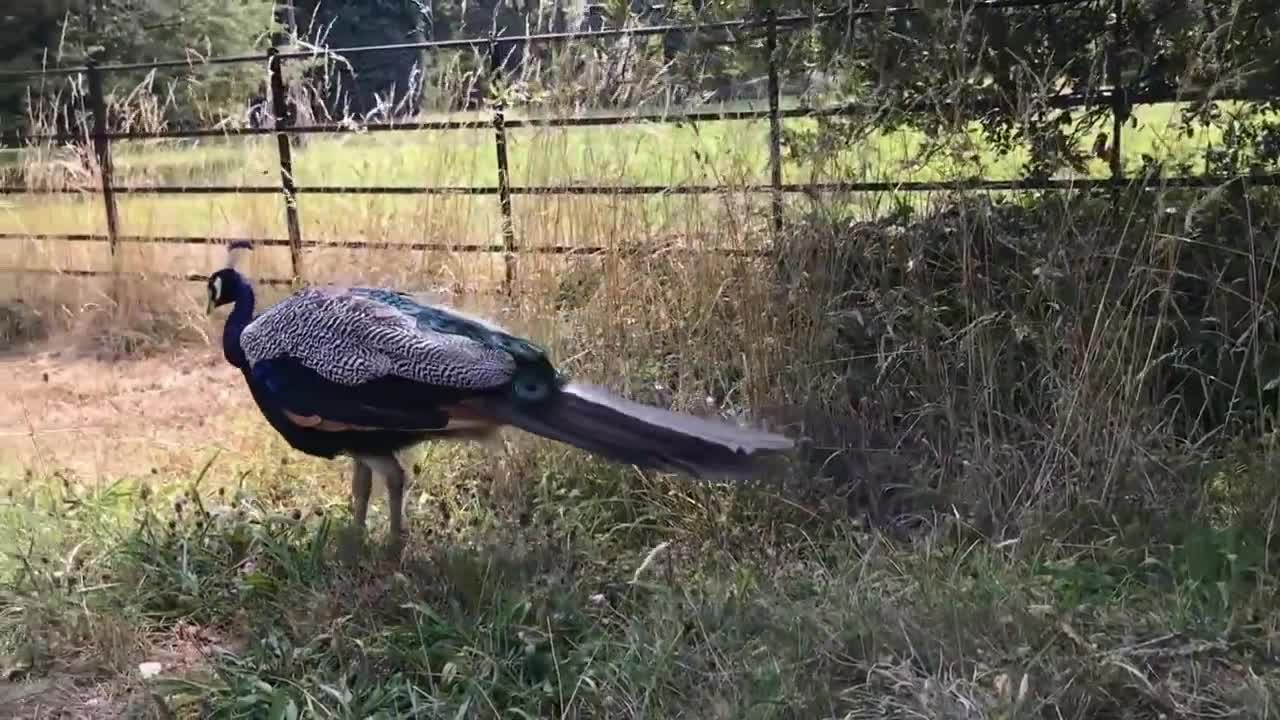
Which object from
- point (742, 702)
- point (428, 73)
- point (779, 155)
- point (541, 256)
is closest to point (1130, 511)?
point (742, 702)

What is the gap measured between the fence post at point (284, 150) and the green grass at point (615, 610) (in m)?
3.14

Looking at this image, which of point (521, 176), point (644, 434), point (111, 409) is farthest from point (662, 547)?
point (111, 409)

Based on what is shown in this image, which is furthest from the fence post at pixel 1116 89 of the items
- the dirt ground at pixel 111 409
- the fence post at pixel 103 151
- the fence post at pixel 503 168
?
the fence post at pixel 103 151

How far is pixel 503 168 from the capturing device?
6090 millimetres

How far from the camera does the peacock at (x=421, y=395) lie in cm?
347

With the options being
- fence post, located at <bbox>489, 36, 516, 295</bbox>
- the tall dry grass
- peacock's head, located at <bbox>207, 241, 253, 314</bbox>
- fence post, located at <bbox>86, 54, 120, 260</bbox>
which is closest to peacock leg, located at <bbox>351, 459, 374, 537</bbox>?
peacock's head, located at <bbox>207, 241, 253, 314</bbox>

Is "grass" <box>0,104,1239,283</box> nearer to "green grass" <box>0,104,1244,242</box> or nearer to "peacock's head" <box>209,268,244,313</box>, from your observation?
"green grass" <box>0,104,1244,242</box>

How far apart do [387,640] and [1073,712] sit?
1.65m

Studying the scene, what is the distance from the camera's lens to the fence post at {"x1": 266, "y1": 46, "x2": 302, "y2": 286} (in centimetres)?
732

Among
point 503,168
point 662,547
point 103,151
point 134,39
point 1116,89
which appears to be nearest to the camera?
point 662,547

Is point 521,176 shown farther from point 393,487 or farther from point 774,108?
point 393,487

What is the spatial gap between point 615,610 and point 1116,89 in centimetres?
257

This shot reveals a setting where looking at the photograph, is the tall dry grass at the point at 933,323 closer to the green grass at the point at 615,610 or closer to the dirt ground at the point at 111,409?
the green grass at the point at 615,610

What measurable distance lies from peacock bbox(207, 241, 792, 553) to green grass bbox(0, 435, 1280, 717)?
1.07ft
